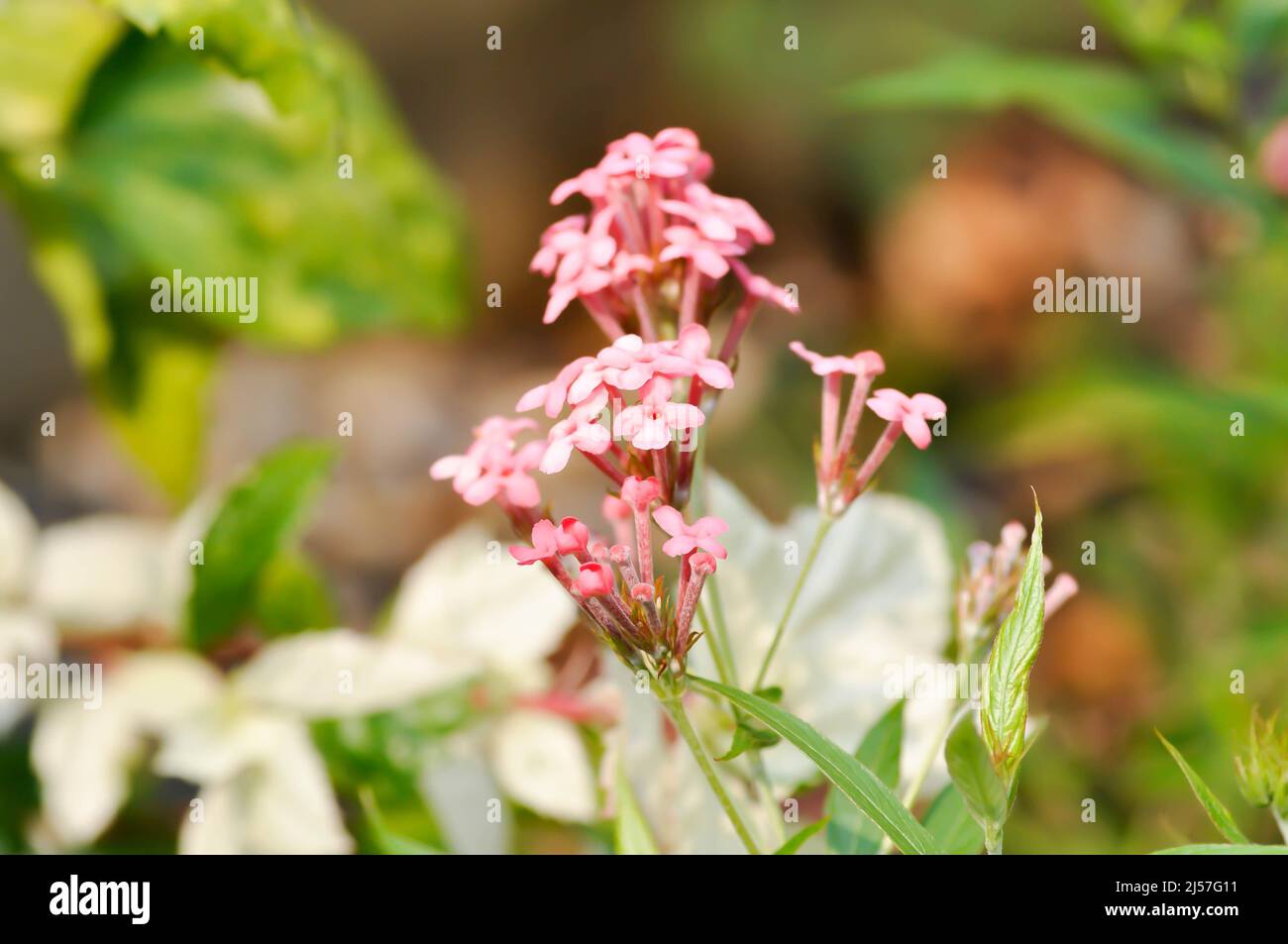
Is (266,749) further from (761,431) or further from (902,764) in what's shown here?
(761,431)

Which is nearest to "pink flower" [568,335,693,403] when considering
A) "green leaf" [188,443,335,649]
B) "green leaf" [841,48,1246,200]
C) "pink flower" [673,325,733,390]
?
"pink flower" [673,325,733,390]

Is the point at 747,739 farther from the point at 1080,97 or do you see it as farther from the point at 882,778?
the point at 1080,97

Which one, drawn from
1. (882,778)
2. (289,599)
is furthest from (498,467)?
(289,599)

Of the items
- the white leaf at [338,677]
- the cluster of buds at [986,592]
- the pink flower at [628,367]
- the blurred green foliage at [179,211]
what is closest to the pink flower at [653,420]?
the pink flower at [628,367]

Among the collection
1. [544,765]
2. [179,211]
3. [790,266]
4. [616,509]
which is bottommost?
[544,765]

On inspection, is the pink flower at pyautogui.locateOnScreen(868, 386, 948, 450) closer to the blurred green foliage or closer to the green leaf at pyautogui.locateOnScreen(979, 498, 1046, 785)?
the green leaf at pyautogui.locateOnScreen(979, 498, 1046, 785)
